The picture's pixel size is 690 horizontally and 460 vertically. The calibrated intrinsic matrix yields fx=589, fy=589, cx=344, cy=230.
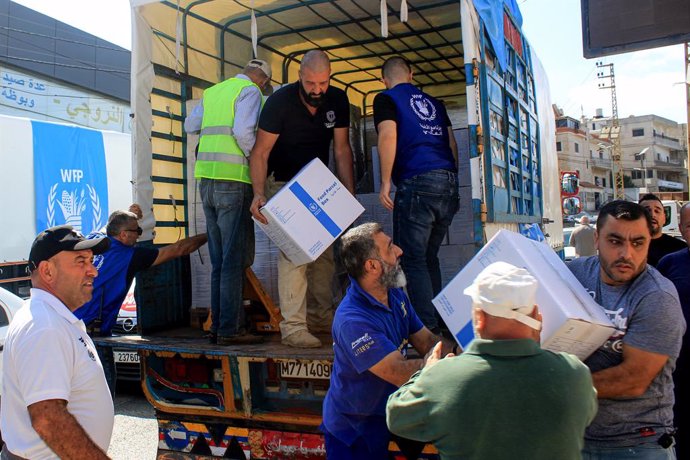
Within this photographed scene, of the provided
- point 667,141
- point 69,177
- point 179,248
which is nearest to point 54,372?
point 179,248

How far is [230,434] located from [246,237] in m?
1.26

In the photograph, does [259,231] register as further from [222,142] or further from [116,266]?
[116,266]

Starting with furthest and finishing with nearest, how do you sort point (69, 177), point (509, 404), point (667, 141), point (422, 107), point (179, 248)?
point (667, 141) → point (69, 177) → point (179, 248) → point (422, 107) → point (509, 404)

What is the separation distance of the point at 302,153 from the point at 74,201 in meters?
8.94

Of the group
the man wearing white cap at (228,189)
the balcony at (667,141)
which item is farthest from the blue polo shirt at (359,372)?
the balcony at (667,141)

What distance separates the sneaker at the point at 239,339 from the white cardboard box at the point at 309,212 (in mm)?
598

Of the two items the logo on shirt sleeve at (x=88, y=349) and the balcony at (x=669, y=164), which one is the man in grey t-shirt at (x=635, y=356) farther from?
the balcony at (x=669, y=164)

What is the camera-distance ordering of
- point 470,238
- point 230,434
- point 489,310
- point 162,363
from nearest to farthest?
point 489,310 < point 230,434 < point 162,363 < point 470,238

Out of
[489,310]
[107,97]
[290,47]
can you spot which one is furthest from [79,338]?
[107,97]

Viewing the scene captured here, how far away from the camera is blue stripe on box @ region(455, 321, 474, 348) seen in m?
2.50

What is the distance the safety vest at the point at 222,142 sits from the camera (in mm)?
3924

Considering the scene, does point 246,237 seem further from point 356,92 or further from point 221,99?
point 356,92

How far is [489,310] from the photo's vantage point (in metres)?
1.81

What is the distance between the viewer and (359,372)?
2.46 m
